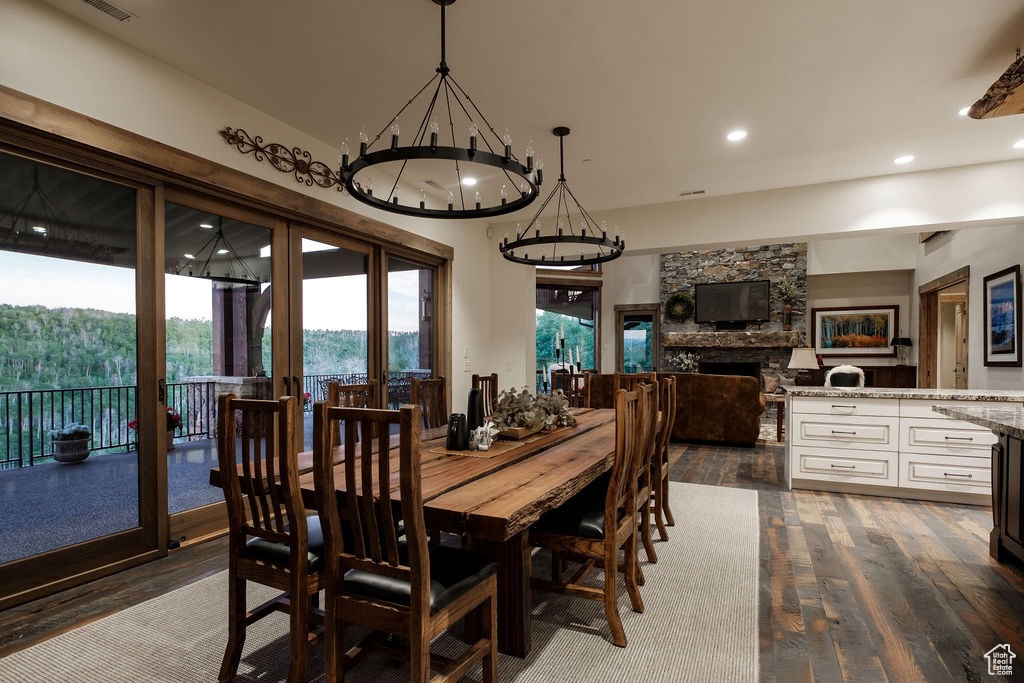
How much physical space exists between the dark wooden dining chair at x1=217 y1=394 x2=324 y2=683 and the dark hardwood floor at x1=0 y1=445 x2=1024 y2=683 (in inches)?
41.0

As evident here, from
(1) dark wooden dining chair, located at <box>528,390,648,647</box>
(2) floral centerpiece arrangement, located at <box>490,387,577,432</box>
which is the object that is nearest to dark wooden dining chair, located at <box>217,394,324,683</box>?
(1) dark wooden dining chair, located at <box>528,390,648,647</box>

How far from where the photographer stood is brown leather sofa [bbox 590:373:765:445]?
5.98 meters

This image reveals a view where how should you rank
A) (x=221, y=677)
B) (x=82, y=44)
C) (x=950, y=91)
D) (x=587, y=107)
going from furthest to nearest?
(x=587, y=107), (x=950, y=91), (x=82, y=44), (x=221, y=677)

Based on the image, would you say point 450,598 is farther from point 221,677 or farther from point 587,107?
point 587,107

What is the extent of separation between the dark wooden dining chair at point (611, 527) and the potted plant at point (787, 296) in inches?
324

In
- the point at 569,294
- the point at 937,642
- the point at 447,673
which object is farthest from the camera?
the point at 569,294

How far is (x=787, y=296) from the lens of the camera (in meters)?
9.37

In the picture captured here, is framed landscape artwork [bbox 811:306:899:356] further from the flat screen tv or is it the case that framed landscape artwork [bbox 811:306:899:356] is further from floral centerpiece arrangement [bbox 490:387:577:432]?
floral centerpiece arrangement [bbox 490:387:577:432]

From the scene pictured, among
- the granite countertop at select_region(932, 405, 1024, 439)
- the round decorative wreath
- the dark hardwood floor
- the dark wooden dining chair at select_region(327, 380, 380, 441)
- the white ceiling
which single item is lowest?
the dark hardwood floor

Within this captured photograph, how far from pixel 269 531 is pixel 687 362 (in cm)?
913

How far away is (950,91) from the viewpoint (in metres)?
3.23

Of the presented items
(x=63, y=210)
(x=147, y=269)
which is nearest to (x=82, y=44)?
(x=63, y=210)

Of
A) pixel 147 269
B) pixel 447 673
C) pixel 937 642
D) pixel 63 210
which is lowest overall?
pixel 937 642

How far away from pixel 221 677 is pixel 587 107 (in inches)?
136
